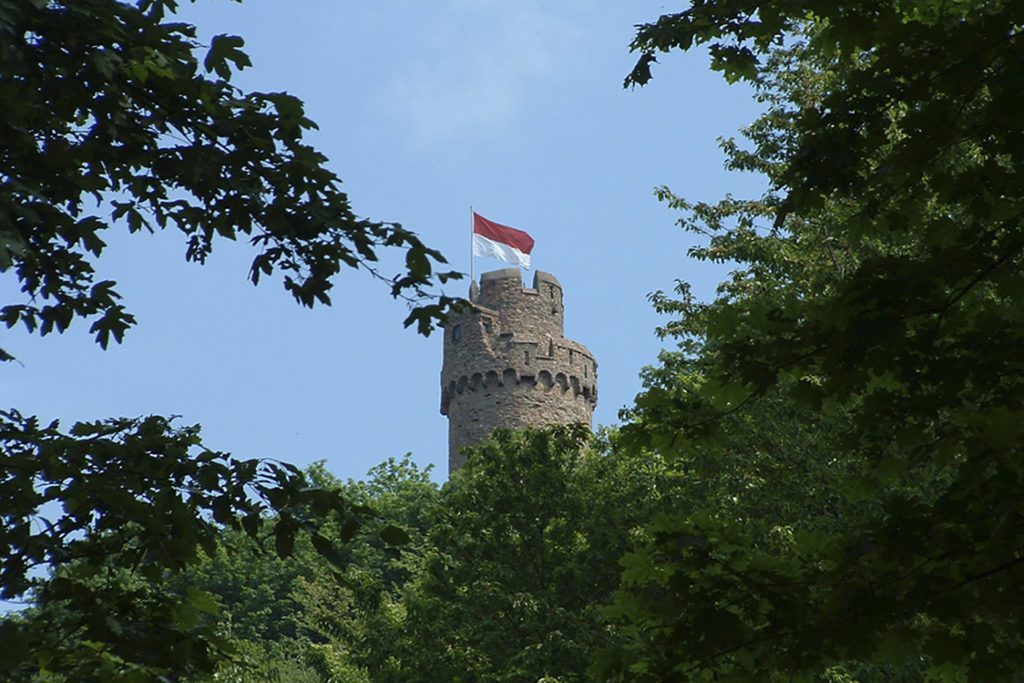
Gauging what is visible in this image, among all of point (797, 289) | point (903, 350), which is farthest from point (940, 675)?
point (797, 289)

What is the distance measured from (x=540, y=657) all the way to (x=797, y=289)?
228 inches

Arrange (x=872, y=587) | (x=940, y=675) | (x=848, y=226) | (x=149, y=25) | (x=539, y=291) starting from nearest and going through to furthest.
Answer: (x=872, y=587), (x=940, y=675), (x=848, y=226), (x=149, y=25), (x=539, y=291)

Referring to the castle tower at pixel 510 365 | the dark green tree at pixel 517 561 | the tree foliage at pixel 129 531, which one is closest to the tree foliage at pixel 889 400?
the tree foliage at pixel 129 531

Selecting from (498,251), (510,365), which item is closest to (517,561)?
(510,365)

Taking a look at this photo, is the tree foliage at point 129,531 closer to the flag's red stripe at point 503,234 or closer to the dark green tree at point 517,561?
the dark green tree at point 517,561

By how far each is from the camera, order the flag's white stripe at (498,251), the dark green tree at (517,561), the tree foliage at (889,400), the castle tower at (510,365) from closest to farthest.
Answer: the tree foliage at (889,400) < the dark green tree at (517,561) < the castle tower at (510,365) < the flag's white stripe at (498,251)

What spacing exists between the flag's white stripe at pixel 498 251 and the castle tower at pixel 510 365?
5.50 feet

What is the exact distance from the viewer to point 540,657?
1898 centimetres

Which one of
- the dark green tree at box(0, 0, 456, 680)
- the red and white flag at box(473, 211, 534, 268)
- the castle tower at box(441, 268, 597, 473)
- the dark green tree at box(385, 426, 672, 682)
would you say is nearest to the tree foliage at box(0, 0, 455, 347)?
the dark green tree at box(0, 0, 456, 680)

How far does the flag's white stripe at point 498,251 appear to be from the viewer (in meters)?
52.6

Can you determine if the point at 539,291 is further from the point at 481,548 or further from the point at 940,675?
the point at 940,675

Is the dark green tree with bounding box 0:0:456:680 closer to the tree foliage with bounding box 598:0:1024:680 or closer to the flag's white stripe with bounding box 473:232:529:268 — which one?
the tree foliage with bounding box 598:0:1024:680

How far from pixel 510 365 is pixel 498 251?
5325 millimetres

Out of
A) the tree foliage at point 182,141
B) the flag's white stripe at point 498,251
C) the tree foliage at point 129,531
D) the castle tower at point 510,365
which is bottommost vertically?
the tree foliage at point 129,531
